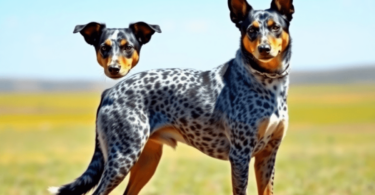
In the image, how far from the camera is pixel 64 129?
1959 inches

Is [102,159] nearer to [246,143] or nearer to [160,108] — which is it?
[160,108]

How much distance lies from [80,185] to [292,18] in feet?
9.48

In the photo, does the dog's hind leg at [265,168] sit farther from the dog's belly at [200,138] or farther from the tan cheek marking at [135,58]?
the tan cheek marking at [135,58]

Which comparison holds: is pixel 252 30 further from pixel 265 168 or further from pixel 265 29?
pixel 265 168

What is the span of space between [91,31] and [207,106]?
57.9 inches

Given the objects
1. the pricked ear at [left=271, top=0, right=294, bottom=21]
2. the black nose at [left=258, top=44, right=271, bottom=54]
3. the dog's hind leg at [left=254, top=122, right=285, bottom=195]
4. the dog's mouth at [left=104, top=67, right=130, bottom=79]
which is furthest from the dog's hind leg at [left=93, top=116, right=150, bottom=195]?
the pricked ear at [left=271, top=0, right=294, bottom=21]

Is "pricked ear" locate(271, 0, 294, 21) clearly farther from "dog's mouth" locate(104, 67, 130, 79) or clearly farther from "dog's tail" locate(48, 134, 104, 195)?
"dog's tail" locate(48, 134, 104, 195)

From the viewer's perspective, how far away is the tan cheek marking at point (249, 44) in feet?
22.0

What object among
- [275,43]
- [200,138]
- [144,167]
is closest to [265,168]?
[200,138]

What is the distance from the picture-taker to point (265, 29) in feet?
22.0

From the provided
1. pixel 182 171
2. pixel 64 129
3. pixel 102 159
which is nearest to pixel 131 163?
pixel 102 159

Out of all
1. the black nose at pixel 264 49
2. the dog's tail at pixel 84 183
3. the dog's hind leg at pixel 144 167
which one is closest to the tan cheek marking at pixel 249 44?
the black nose at pixel 264 49

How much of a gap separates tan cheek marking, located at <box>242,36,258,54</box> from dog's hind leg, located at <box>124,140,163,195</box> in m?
1.67

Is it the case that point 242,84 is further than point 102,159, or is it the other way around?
point 102,159
